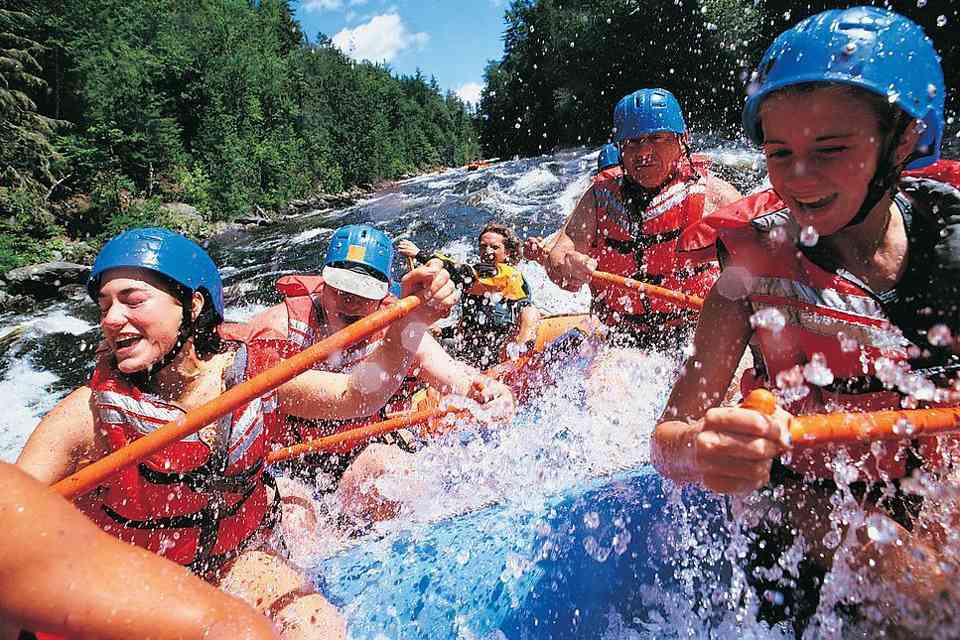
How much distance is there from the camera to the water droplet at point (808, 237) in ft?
5.21

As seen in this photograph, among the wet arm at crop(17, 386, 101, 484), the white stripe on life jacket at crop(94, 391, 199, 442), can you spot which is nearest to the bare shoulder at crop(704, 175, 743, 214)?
the white stripe on life jacket at crop(94, 391, 199, 442)

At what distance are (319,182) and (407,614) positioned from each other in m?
40.0

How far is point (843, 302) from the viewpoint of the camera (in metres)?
1.58

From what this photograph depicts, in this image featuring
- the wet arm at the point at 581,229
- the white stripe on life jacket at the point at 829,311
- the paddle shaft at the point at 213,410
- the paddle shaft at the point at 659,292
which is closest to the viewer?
the white stripe on life jacket at the point at 829,311

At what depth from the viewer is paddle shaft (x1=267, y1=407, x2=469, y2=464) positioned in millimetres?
3352

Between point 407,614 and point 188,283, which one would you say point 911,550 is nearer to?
point 407,614

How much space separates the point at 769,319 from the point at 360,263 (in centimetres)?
273

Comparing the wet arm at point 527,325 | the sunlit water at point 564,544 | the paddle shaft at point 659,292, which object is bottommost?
the wet arm at point 527,325

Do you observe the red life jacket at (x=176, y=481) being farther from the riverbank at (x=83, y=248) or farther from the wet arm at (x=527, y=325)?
the riverbank at (x=83, y=248)

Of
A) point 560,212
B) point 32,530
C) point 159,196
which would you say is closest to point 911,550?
point 32,530

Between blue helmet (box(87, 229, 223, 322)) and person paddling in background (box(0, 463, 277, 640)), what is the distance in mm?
1395

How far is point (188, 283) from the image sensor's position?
233 cm

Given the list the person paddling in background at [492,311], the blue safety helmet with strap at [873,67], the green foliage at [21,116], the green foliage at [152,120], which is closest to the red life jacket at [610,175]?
the person paddling in background at [492,311]

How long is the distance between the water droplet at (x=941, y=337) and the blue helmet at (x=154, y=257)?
241 centimetres
